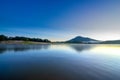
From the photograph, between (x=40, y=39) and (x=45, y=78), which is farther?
(x=40, y=39)

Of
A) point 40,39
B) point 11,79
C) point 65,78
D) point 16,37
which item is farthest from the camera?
point 40,39

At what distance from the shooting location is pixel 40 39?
168m

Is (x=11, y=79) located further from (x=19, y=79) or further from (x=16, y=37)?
(x=16, y=37)

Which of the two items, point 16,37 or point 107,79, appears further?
point 16,37

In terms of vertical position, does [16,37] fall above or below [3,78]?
above

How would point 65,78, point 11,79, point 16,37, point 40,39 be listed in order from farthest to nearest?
point 40,39 < point 16,37 < point 65,78 < point 11,79

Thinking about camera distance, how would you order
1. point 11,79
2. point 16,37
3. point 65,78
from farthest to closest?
1. point 16,37
2. point 65,78
3. point 11,79

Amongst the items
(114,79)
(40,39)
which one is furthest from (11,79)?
(40,39)

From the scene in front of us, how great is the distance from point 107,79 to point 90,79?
130 centimetres

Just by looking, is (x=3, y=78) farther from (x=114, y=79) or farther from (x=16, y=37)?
(x=16, y=37)

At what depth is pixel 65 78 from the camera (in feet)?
30.2

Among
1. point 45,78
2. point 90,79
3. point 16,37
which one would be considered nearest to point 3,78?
point 45,78

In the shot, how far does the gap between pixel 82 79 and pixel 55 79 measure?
6.63 feet

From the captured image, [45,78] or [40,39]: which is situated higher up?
[40,39]
